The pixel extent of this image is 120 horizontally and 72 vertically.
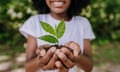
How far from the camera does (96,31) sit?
5023mm

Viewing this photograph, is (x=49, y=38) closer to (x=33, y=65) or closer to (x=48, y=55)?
(x=48, y=55)

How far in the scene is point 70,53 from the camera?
5.72 feet

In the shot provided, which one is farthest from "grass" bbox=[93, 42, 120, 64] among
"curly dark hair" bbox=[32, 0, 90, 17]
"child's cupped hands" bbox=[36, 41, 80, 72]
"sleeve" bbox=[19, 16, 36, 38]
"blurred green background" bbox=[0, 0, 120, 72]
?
"child's cupped hands" bbox=[36, 41, 80, 72]

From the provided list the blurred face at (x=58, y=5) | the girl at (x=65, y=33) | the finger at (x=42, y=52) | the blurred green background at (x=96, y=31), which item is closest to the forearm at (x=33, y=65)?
the girl at (x=65, y=33)

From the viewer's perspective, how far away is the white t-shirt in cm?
206

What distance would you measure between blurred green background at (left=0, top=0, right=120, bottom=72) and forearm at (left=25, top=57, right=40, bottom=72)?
2.15 m

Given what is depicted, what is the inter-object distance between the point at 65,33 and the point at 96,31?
2.96m

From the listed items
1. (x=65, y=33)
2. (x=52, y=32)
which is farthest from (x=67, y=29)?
(x=52, y=32)

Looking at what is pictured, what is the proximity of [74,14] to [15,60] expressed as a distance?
7.41 feet

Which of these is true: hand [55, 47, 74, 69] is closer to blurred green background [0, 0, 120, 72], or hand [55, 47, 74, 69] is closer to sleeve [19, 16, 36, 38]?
sleeve [19, 16, 36, 38]

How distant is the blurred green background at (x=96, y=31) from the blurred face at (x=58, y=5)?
2.11 meters

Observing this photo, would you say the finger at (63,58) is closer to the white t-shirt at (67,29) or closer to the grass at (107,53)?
the white t-shirt at (67,29)

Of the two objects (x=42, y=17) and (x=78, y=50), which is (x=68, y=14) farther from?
(x=78, y=50)

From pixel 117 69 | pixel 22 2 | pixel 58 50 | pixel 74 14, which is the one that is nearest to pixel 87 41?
pixel 74 14
